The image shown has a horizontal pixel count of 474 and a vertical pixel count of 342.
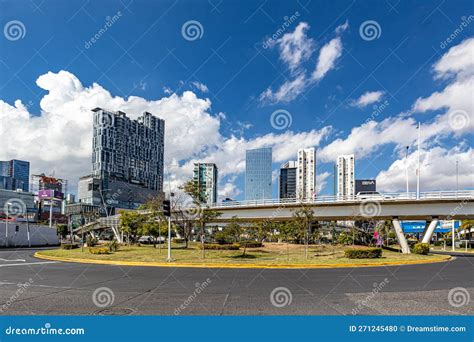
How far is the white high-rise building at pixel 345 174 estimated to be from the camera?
436ft

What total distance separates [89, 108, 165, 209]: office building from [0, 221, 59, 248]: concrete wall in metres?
82.4

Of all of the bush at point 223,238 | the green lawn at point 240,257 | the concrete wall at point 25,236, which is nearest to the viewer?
the green lawn at point 240,257

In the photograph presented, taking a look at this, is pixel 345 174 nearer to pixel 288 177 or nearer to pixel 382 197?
pixel 288 177

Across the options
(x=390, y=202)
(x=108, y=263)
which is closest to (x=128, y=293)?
(x=108, y=263)

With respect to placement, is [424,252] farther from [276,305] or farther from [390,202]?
[276,305]

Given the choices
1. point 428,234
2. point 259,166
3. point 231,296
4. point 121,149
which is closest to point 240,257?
point 231,296

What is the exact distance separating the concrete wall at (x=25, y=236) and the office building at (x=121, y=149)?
8243cm

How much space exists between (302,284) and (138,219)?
3219cm

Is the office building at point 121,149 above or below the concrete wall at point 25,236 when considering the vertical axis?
above

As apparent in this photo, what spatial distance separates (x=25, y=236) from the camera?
47906 millimetres

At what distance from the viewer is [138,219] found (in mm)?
41438

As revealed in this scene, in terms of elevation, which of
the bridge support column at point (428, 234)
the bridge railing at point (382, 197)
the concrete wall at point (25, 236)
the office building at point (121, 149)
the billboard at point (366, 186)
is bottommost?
the concrete wall at point (25, 236)

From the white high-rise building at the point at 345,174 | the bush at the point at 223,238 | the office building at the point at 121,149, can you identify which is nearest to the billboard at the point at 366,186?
the white high-rise building at the point at 345,174

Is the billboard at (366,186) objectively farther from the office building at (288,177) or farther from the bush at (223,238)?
the bush at (223,238)
